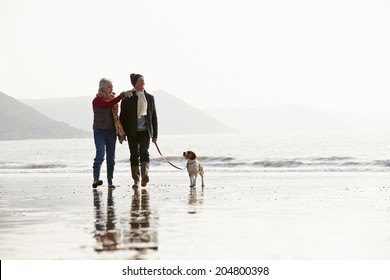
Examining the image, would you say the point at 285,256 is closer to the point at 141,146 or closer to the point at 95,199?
the point at 95,199

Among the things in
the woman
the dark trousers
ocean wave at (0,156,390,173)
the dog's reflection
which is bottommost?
the dog's reflection

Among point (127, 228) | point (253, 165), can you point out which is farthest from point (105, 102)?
point (253, 165)

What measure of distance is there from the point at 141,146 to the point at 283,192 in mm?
3095

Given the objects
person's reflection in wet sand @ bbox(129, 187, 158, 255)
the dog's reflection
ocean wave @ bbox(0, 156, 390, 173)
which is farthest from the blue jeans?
ocean wave @ bbox(0, 156, 390, 173)

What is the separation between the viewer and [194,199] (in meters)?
12.2

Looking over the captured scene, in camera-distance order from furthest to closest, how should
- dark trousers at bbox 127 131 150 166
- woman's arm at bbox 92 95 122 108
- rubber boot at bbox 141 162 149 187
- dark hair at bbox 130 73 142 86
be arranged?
rubber boot at bbox 141 162 149 187, dark trousers at bbox 127 131 150 166, dark hair at bbox 130 73 142 86, woman's arm at bbox 92 95 122 108

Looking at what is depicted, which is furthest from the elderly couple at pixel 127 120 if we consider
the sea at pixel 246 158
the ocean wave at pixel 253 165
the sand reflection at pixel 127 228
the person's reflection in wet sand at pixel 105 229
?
the ocean wave at pixel 253 165

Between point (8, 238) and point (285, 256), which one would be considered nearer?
point (285, 256)

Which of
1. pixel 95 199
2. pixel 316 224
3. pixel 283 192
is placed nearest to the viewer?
pixel 316 224

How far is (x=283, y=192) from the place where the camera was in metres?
13.8

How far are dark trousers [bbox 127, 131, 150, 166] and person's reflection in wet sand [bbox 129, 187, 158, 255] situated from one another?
2651 mm

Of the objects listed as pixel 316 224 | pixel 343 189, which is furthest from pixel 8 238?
pixel 343 189

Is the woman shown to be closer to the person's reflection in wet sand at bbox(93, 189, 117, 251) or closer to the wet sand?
the wet sand

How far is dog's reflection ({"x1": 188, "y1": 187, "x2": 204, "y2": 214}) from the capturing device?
407 inches
